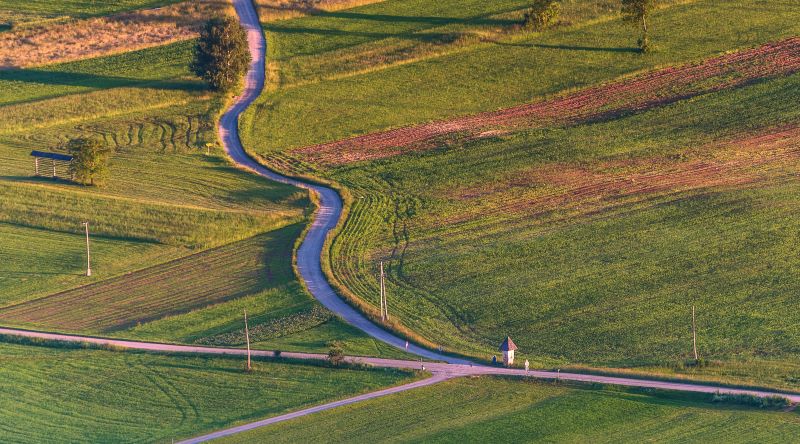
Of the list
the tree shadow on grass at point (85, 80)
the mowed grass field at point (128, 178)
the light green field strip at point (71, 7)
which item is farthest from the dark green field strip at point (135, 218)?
the light green field strip at point (71, 7)

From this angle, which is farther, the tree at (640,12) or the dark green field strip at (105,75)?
the tree at (640,12)

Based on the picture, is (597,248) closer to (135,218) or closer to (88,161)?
(135,218)

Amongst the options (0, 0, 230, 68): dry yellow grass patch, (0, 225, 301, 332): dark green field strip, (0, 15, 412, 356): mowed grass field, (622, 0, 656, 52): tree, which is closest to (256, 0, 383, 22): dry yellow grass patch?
(0, 0, 230, 68): dry yellow grass patch

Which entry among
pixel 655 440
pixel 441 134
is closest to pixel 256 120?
pixel 441 134

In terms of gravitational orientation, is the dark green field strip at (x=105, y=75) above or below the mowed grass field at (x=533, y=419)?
above

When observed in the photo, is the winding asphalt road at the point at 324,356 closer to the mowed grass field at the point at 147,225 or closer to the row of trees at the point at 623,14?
the mowed grass field at the point at 147,225

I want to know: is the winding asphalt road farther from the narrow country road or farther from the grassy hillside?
the grassy hillside

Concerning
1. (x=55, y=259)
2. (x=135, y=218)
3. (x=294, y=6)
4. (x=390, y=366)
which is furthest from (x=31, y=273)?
(x=294, y=6)
